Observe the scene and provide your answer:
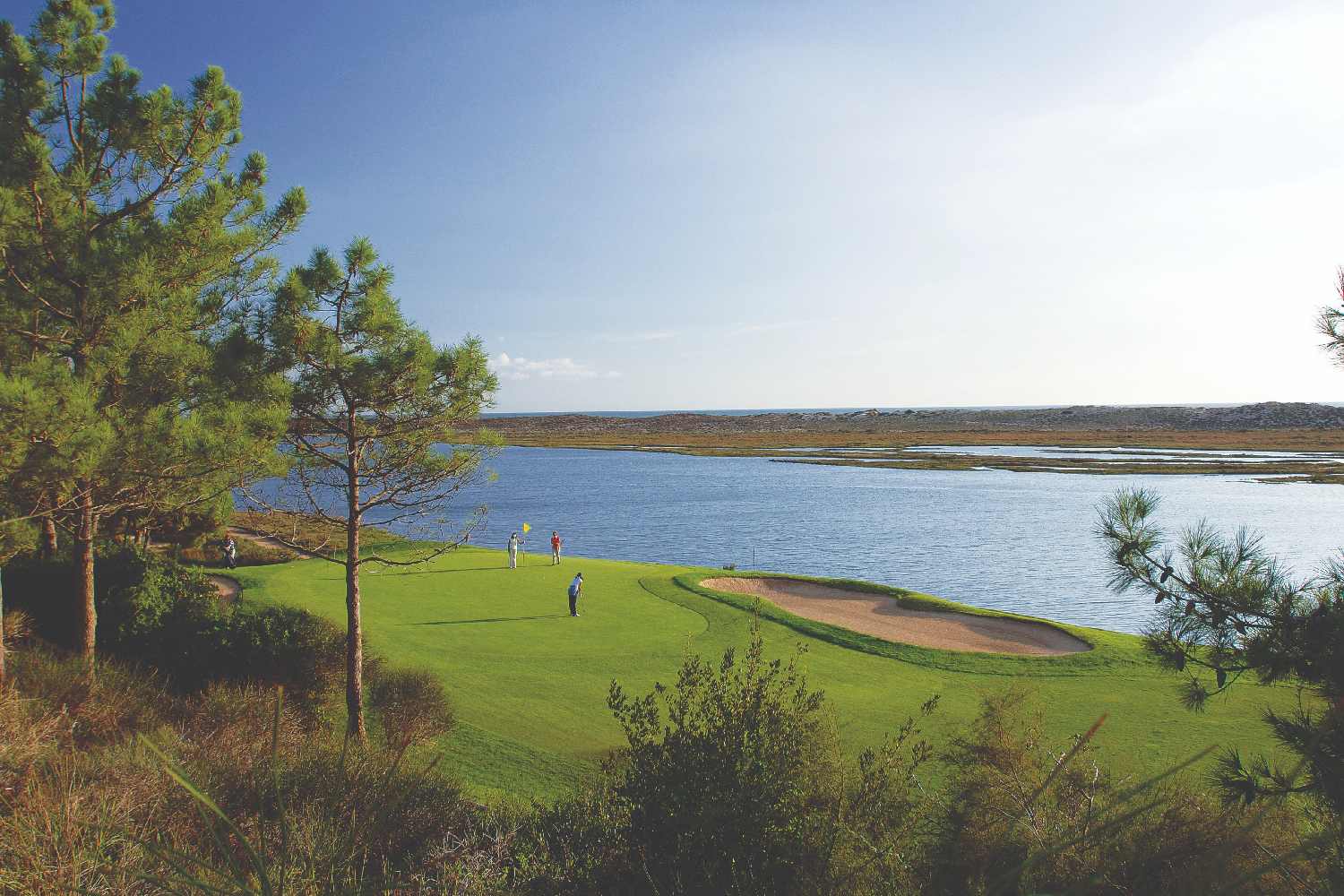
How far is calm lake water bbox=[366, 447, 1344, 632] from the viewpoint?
28.6 metres

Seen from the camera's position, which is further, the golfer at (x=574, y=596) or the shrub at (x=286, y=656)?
the golfer at (x=574, y=596)

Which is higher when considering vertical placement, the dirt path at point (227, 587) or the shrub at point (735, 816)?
the shrub at point (735, 816)

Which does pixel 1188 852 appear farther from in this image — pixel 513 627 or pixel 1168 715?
pixel 513 627

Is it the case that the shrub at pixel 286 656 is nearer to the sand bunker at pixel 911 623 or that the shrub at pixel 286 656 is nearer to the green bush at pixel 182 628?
the green bush at pixel 182 628

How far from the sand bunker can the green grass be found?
0.76 m

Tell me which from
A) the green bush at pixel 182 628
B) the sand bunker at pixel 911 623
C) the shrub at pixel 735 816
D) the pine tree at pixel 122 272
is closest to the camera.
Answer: the shrub at pixel 735 816

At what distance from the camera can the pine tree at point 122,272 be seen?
34.8 ft

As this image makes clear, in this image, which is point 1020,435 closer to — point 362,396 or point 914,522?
point 914,522

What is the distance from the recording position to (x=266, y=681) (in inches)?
511

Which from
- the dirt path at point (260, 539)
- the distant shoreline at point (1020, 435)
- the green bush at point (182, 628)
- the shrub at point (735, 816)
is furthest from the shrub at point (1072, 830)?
the distant shoreline at point (1020, 435)

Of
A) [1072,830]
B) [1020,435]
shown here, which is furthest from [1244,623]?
[1020,435]

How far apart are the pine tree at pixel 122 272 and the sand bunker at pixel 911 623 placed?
515 inches

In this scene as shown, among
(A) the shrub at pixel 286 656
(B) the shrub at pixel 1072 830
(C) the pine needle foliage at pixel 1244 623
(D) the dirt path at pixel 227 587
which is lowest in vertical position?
(D) the dirt path at pixel 227 587

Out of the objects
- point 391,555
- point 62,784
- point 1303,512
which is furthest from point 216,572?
point 1303,512
